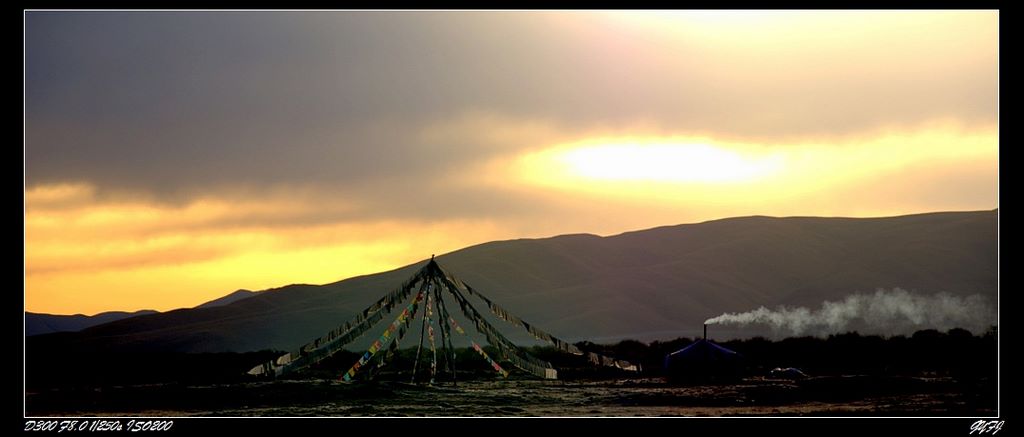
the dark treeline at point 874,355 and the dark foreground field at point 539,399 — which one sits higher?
the dark treeline at point 874,355

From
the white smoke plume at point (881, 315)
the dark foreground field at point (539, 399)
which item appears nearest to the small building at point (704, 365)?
the dark foreground field at point (539, 399)

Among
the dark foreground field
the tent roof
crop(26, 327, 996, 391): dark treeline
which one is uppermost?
the tent roof

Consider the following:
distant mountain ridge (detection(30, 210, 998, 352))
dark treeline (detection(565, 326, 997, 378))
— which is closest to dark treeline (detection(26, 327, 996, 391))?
dark treeline (detection(565, 326, 997, 378))

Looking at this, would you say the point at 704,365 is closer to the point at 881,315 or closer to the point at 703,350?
the point at 703,350

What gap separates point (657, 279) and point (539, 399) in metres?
81.7

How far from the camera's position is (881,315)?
88375 millimetres

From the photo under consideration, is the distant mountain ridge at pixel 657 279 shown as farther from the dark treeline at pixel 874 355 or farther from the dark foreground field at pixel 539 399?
the dark foreground field at pixel 539 399

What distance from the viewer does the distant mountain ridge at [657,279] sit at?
354ft

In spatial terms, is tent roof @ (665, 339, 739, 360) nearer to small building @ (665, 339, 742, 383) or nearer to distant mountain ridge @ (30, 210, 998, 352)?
small building @ (665, 339, 742, 383)

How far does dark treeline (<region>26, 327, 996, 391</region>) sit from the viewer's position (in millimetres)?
50188

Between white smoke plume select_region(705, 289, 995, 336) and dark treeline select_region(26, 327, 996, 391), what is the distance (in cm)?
787

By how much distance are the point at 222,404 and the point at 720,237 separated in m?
98.1

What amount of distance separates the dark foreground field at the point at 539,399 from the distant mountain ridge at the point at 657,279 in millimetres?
57379
